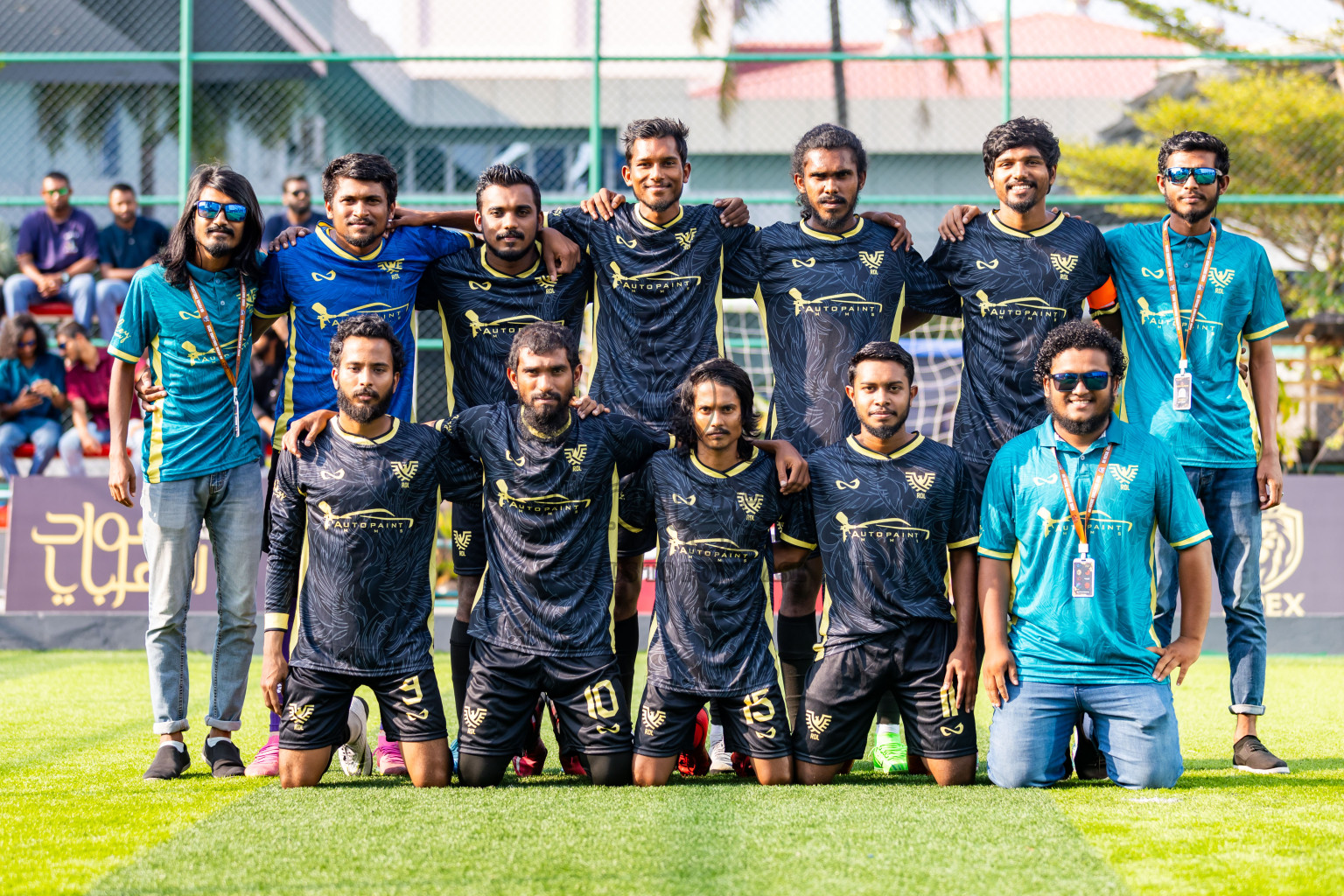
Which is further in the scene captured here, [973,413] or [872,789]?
[973,413]

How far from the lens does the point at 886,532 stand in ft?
15.9

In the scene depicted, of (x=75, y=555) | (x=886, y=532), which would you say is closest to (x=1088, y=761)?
(x=886, y=532)

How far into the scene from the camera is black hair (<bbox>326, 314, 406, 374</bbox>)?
15.9ft

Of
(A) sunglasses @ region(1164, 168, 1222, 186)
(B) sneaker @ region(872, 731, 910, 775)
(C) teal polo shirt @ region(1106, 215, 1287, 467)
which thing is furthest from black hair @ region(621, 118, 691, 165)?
(B) sneaker @ region(872, 731, 910, 775)

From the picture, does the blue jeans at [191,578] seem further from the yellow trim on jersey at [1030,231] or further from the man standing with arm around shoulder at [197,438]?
the yellow trim on jersey at [1030,231]

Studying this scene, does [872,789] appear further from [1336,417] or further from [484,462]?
[1336,417]

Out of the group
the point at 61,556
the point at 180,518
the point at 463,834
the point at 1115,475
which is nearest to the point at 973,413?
the point at 1115,475

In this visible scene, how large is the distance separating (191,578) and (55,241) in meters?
7.47

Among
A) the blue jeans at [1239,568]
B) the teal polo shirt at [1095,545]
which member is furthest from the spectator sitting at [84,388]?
the blue jeans at [1239,568]

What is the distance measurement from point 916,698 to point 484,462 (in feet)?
5.80

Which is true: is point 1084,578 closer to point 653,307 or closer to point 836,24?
point 653,307

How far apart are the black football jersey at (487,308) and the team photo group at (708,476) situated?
0.01m

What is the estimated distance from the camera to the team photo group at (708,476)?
4742mm

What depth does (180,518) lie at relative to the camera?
201 inches
